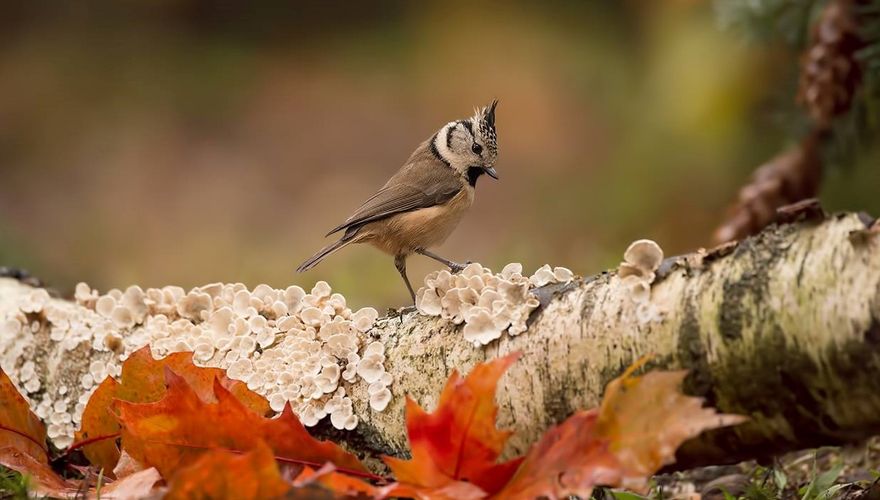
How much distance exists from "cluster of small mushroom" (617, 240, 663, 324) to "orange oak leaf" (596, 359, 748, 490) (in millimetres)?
186

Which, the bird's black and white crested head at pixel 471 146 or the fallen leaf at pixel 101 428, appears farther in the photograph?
the bird's black and white crested head at pixel 471 146

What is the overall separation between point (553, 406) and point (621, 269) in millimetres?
214

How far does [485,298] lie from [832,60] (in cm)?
186

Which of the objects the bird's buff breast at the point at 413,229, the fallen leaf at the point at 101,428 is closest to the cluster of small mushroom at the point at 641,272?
the fallen leaf at the point at 101,428

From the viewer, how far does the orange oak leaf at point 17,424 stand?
1.48 meters

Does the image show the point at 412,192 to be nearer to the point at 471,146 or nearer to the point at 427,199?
the point at 427,199

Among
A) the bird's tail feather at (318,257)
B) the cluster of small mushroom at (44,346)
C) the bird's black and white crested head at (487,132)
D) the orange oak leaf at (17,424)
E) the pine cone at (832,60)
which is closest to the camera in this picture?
the orange oak leaf at (17,424)

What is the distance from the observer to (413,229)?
238 centimetres

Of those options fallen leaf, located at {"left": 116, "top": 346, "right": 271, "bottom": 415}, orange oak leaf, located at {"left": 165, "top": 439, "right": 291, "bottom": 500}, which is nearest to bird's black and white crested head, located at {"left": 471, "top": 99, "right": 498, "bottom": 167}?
fallen leaf, located at {"left": 116, "top": 346, "right": 271, "bottom": 415}

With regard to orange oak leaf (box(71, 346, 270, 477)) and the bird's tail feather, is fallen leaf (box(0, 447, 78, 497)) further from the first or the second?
the bird's tail feather

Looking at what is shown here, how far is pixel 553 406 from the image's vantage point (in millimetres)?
1295

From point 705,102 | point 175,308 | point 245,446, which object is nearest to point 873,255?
point 245,446

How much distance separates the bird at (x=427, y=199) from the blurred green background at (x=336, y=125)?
111 cm

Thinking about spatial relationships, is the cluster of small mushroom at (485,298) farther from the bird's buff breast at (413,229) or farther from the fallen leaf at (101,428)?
the bird's buff breast at (413,229)
